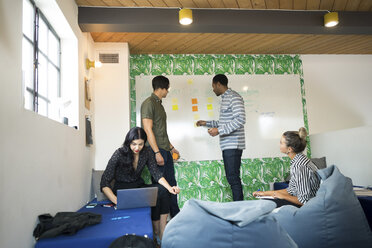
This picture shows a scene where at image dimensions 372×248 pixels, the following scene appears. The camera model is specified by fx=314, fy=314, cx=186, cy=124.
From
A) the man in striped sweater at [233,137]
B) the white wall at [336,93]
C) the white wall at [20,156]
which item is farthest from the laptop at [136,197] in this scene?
the white wall at [336,93]

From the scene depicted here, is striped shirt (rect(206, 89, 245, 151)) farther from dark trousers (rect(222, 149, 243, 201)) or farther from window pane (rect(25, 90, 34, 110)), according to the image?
window pane (rect(25, 90, 34, 110))

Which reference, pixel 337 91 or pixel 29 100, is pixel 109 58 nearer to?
pixel 29 100

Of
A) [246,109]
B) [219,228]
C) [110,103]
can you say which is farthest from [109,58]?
[219,228]

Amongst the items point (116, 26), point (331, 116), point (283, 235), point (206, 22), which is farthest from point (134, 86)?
point (283, 235)

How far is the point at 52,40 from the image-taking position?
2703mm

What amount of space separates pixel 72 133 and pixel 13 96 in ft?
3.55

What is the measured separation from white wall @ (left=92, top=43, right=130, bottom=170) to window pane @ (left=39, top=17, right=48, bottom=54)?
4.13ft

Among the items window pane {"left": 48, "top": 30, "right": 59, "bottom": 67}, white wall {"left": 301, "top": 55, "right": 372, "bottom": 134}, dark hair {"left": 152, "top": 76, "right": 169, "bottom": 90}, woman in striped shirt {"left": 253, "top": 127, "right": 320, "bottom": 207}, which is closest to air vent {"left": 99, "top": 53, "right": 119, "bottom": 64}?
dark hair {"left": 152, "top": 76, "right": 169, "bottom": 90}

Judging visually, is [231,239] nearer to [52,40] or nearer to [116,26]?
[52,40]

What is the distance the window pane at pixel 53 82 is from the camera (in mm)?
2613

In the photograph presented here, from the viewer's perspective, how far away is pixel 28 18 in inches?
86.4

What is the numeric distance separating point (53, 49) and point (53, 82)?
292 millimetres

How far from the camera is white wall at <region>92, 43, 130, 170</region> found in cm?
374

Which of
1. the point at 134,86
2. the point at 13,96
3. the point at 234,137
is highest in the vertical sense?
the point at 134,86
